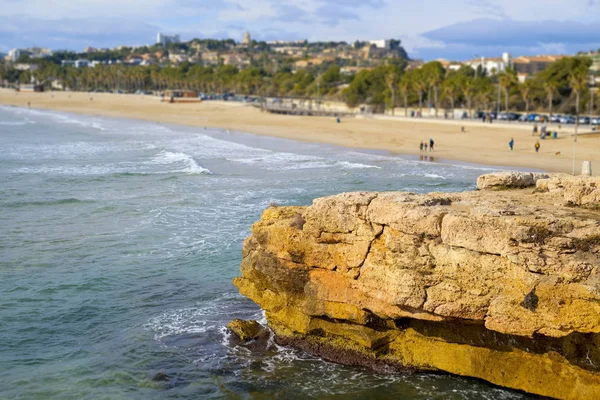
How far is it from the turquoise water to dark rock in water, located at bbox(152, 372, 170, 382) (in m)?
0.11

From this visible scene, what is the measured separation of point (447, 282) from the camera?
36.1ft

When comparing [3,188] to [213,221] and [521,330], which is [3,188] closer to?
[213,221]

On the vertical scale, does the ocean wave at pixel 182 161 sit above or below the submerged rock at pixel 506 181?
below

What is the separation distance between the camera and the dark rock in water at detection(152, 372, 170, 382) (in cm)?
1280

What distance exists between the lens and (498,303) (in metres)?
10.6

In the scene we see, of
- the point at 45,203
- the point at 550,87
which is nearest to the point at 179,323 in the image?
the point at 45,203

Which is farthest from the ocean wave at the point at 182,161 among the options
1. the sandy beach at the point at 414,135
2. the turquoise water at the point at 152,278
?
the sandy beach at the point at 414,135

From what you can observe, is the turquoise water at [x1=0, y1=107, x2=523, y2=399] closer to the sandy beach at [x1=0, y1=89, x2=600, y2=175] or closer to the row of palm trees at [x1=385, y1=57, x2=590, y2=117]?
the sandy beach at [x1=0, y1=89, x2=600, y2=175]

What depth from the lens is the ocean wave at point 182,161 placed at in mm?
37125

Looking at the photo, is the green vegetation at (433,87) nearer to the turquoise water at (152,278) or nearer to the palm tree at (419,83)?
the palm tree at (419,83)

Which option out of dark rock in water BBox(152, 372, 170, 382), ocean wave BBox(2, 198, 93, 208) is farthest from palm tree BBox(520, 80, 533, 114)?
dark rock in water BBox(152, 372, 170, 382)

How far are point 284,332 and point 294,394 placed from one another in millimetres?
1885

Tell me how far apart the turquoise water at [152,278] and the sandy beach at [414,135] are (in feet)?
19.4

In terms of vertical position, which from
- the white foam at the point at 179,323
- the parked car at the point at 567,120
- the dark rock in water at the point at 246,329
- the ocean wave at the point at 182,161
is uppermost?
the parked car at the point at 567,120
